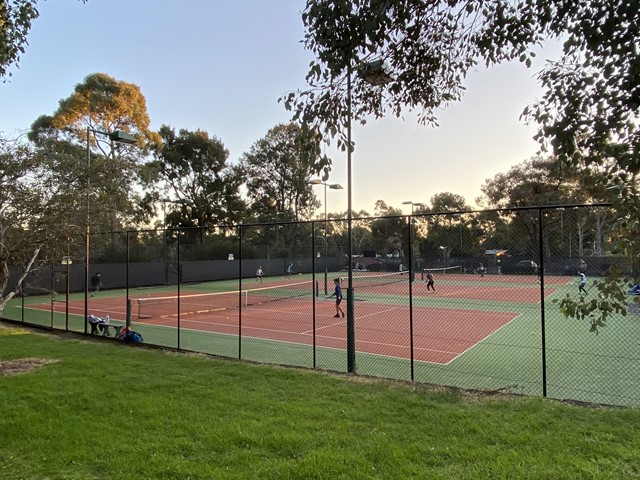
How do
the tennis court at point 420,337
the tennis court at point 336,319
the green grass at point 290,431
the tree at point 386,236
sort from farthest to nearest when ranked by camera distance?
the tree at point 386,236 → the tennis court at point 336,319 → the tennis court at point 420,337 → the green grass at point 290,431

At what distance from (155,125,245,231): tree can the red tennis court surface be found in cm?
3116

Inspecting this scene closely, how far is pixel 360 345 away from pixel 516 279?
21.9 m

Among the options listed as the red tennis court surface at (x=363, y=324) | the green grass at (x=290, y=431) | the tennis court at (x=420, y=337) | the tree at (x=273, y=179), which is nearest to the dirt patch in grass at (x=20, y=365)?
the green grass at (x=290, y=431)

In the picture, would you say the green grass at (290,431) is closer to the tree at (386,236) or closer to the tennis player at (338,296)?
the tennis player at (338,296)

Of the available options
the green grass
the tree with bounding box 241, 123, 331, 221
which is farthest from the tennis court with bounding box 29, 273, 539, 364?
the tree with bounding box 241, 123, 331, 221

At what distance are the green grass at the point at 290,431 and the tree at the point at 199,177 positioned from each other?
48.7 metres

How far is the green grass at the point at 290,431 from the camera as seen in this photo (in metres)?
4.28

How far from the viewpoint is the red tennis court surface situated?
43.8 feet

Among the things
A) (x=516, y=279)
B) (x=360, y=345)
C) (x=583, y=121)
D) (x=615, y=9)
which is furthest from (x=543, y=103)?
(x=516, y=279)

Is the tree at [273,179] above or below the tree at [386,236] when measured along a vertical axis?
above

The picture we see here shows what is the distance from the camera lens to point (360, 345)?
13.5 m

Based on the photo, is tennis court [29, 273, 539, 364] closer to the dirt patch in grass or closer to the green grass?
the green grass

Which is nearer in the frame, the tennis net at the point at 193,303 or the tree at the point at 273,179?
the tennis net at the point at 193,303

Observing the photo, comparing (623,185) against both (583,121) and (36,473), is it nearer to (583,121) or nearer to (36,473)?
(583,121)
